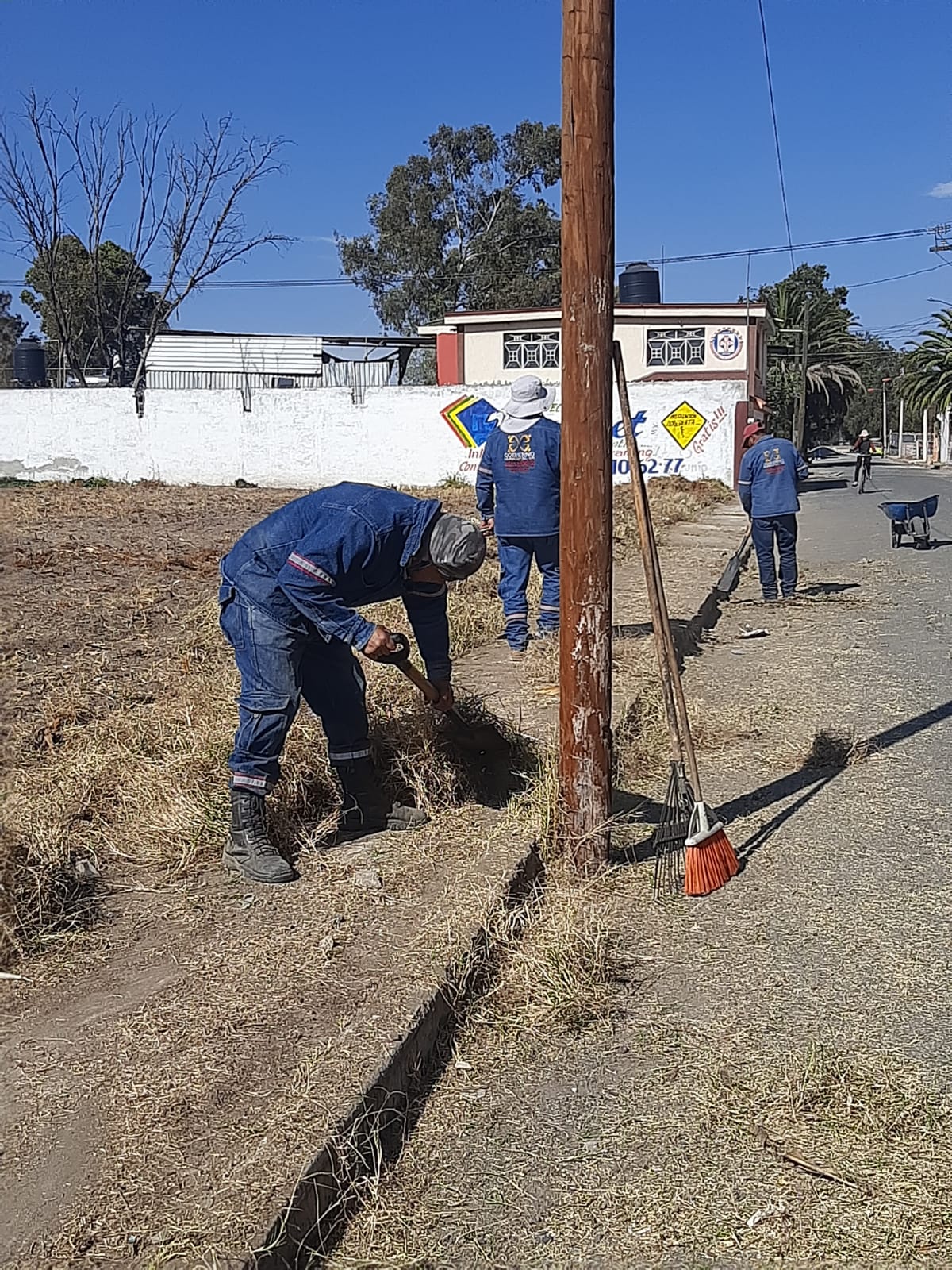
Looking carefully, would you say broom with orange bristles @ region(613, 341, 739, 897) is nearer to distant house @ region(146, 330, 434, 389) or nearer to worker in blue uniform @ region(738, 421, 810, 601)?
worker in blue uniform @ region(738, 421, 810, 601)

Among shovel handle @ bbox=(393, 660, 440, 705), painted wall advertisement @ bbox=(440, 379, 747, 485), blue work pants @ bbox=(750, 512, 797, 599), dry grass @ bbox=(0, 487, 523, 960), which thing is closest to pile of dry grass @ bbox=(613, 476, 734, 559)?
painted wall advertisement @ bbox=(440, 379, 747, 485)

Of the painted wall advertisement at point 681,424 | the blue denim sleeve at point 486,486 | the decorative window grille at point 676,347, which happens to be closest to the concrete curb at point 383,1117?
the blue denim sleeve at point 486,486

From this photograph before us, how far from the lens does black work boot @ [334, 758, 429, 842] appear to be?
220 inches

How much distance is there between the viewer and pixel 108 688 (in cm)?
793

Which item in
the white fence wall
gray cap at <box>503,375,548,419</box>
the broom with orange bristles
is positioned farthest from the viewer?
the white fence wall

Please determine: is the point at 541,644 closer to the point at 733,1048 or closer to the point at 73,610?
the point at 73,610

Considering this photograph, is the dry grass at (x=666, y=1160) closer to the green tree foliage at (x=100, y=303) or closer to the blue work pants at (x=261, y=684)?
the blue work pants at (x=261, y=684)

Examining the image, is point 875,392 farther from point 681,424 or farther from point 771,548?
point 771,548

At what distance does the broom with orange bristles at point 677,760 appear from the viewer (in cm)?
521

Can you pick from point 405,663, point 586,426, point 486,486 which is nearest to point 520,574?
point 486,486

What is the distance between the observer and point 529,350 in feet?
145

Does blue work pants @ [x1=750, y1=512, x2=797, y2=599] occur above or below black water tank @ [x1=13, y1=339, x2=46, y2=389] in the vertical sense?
below

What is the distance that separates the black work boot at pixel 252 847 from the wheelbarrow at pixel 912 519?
1511 centimetres

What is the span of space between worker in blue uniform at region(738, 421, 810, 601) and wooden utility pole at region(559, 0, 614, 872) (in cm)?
741
